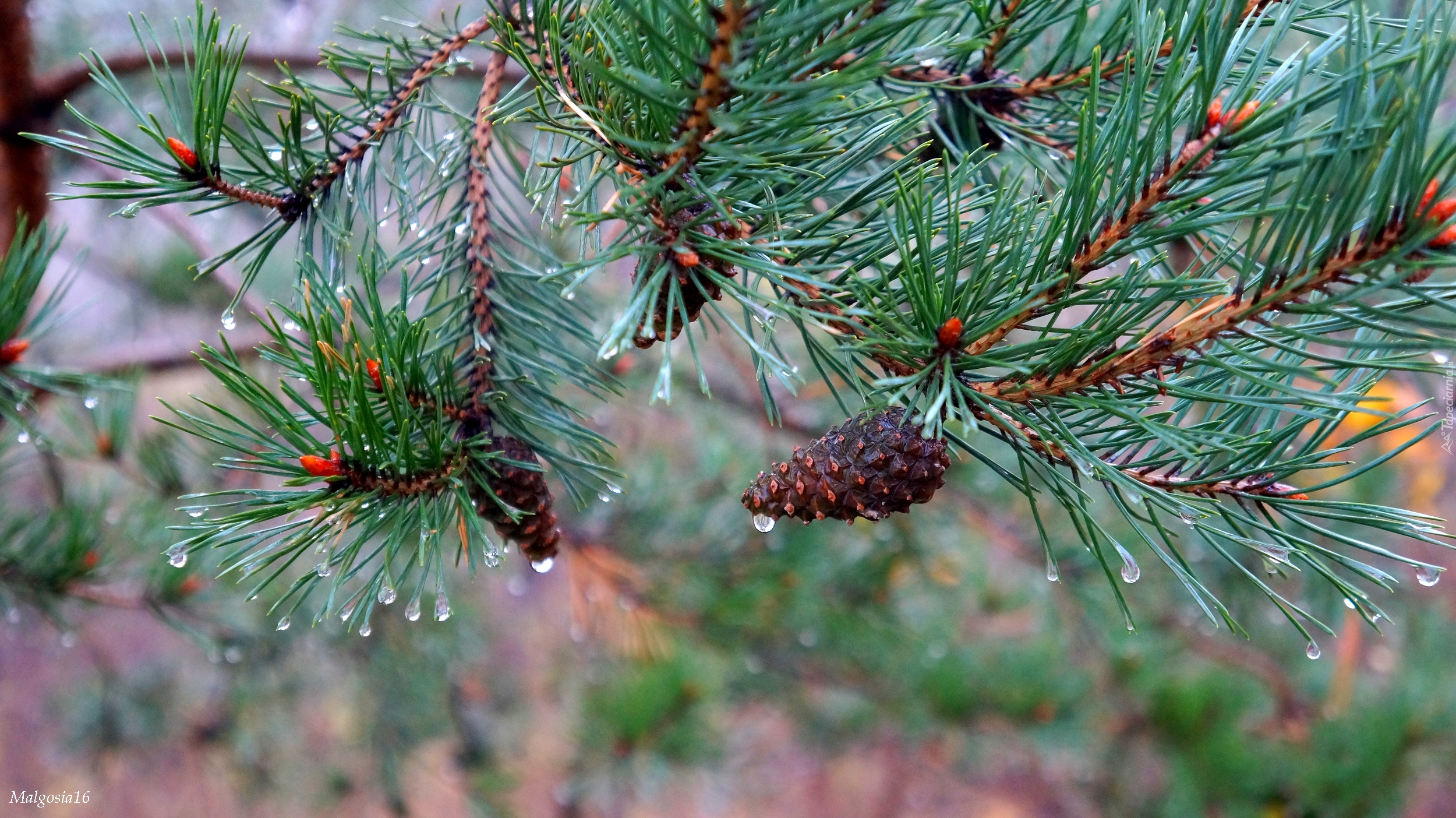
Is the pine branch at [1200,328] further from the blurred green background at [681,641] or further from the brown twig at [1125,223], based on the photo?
the blurred green background at [681,641]

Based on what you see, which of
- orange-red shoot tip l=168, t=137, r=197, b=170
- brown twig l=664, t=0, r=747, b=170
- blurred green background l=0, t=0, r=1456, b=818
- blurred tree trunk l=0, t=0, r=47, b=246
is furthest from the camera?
blurred green background l=0, t=0, r=1456, b=818

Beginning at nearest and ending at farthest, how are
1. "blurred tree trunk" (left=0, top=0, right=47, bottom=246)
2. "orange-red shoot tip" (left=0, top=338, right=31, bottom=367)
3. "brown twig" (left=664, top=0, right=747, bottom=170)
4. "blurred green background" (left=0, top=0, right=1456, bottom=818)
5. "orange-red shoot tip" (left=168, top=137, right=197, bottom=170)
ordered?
"brown twig" (left=664, top=0, right=747, bottom=170) < "orange-red shoot tip" (left=168, top=137, right=197, bottom=170) < "orange-red shoot tip" (left=0, top=338, right=31, bottom=367) < "blurred tree trunk" (left=0, top=0, right=47, bottom=246) < "blurred green background" (left=0, top=0, right=1456, bottom=818)

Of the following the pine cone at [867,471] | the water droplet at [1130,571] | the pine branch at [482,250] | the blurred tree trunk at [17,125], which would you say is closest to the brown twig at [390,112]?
the pine branch at [482,250]

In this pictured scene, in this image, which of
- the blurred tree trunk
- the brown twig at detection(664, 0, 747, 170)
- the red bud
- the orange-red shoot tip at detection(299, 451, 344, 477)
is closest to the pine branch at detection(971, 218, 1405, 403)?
the red bud

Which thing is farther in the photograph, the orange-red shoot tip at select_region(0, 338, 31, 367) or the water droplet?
the orange-red shoot tip at select_region(0, 338, 31, 367)

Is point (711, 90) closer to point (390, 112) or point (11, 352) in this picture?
point (390, 112)

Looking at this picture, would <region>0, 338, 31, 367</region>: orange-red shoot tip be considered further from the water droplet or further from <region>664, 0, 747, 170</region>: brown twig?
the water droplet

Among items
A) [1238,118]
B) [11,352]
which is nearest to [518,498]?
[1238,118]

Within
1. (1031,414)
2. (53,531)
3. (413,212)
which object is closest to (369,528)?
(413,212)
